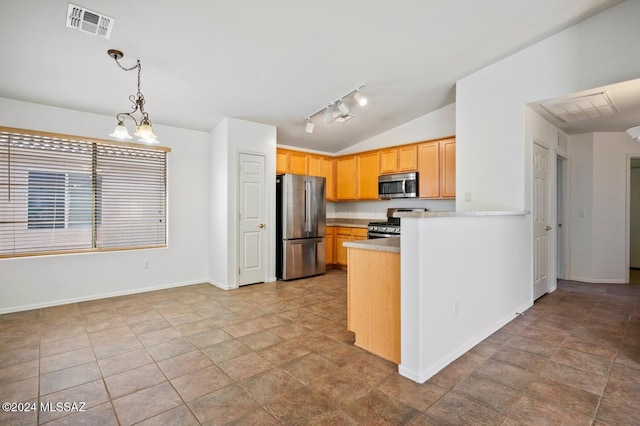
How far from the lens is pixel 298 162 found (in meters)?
5.91

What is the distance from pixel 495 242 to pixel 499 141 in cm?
154

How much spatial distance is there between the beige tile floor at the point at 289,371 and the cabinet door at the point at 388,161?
9.84 feet

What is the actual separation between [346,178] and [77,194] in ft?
14.7

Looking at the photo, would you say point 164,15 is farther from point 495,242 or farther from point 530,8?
point 495,242

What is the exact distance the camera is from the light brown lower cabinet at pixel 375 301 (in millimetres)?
→ 2344

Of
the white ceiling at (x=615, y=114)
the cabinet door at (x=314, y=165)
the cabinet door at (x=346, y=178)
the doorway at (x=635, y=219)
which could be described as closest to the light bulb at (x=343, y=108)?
the cabinet door at (x=314, y=165)

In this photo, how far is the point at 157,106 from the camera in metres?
3.94


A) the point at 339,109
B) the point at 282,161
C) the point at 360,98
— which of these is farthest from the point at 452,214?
the point at 282,161

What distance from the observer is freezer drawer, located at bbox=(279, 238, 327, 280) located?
5129mm

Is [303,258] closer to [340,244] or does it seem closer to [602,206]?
[340,244]

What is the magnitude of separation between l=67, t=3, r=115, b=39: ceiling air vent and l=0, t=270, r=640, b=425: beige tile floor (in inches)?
106

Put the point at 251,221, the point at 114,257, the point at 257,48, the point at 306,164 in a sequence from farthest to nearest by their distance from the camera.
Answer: the point at 306,164
the point at 251,221
the point at 114,257
the point at 257,48

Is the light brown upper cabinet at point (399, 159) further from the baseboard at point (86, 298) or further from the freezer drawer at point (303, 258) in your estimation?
the baseboard at point (86, 298)

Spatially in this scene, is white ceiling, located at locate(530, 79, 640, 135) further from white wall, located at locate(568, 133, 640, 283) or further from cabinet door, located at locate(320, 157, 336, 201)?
cabinet door, located at locate(320, 157, 336, 201)
